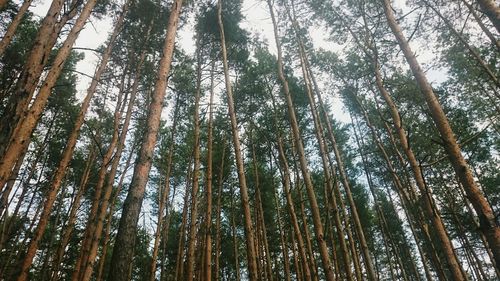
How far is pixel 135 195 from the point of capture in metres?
3.97

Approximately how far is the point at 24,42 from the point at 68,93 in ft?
8.84

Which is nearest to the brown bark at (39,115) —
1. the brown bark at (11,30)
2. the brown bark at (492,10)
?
the brown bark at (11,30)

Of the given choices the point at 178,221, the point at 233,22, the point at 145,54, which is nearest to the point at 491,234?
the point at 233,22

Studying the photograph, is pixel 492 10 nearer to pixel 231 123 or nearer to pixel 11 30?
pixel 231 123

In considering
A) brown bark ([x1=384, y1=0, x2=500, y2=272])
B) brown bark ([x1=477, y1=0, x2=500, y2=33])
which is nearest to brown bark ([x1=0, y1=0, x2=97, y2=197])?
brown bark ([x1=384, y1=0, x2=500, y2=272])

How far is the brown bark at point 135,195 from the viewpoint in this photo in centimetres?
342

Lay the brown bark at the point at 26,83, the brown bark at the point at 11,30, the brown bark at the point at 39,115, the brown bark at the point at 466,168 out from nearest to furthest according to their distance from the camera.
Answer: the brown bark at the point at 466,168 < the brown bark at the point at 26,83 < the brown bark at the point at 39,115 < the brown bark at the point at 11,30

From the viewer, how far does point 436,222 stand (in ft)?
14.2

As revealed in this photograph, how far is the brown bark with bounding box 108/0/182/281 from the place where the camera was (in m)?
3.42

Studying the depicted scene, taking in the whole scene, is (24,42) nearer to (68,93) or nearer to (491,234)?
(68,93)

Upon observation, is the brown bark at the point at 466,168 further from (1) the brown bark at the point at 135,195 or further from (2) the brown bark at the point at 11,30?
(2) the brown bark at the point at 11,30

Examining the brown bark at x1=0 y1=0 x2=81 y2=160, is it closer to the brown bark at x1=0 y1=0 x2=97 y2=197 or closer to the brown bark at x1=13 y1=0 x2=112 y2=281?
the brown bark at x1=0 y1=0 x2=97 y2=197

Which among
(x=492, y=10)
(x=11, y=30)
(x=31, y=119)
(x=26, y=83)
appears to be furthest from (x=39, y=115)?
(x=492, y=10)

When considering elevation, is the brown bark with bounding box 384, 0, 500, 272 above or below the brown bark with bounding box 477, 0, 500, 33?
below
